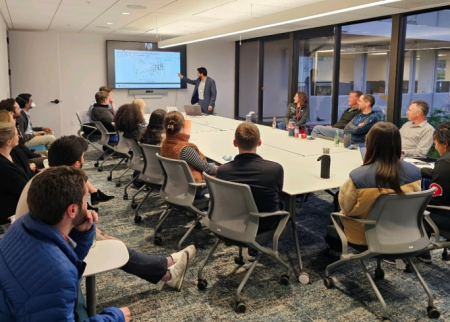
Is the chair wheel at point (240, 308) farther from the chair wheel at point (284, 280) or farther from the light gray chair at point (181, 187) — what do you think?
the light gray chair at point (181, 187)

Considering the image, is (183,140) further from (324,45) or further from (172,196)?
(324,45)

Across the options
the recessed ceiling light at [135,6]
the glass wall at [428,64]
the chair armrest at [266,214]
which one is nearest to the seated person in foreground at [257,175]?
the chair armrest at [266,214]

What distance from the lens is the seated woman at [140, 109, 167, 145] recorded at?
4.31 m

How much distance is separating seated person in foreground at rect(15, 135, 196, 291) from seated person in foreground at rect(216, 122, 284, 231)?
2.16 ft

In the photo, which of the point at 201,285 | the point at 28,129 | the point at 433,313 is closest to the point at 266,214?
the point at 201,285

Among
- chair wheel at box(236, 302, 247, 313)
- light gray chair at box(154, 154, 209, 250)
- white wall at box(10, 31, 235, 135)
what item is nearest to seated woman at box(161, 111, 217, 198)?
light gray chair at box(154, 154, 209, 250)

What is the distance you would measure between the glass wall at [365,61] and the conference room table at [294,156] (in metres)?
2.64

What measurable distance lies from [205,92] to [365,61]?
335 centimetres

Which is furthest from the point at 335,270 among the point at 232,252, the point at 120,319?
the point at 120,319

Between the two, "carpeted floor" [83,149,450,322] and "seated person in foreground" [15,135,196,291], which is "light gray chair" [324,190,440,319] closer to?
"carpeted floor" [83,149,450,322]

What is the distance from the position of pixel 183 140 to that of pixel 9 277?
8.04 ft

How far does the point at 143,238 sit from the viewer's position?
374 centimetres

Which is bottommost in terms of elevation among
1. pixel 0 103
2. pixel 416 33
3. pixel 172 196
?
pixel 172 196

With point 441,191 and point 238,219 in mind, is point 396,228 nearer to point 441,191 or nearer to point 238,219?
point 441,191
